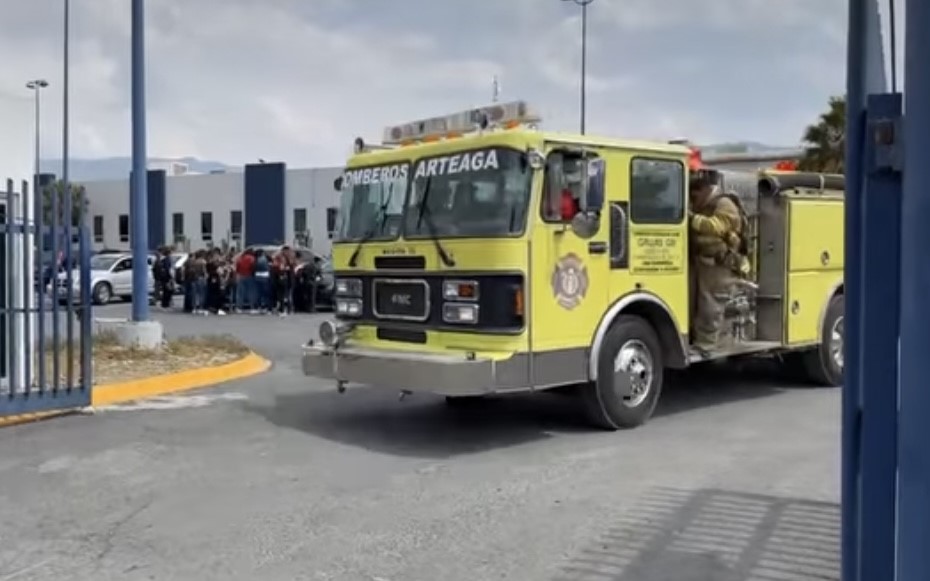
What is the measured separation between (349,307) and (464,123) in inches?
78.9

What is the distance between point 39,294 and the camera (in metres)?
9.30

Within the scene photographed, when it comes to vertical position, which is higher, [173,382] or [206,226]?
[206,226]

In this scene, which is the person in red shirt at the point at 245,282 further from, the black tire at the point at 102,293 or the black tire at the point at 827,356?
the black tire at the point at 827,356

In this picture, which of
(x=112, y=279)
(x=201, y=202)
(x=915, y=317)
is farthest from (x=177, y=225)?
(x=915, y=317)

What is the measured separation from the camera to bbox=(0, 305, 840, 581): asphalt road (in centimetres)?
518

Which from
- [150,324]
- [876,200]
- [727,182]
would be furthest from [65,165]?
[876,200]

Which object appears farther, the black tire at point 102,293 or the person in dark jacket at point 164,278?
the black tire at point 102,293

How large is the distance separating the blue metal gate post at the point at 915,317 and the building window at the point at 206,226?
54.5m

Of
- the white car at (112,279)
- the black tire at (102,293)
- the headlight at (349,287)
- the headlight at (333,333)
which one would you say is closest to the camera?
the headlight at (333,333)

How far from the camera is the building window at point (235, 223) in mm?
53250

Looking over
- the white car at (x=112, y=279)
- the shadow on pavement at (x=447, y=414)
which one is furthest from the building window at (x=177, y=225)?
the shadow on pavement at (x=447, y=414)

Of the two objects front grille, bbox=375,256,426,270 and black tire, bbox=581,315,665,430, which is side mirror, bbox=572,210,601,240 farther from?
front grille, bbox=375,256,426,270

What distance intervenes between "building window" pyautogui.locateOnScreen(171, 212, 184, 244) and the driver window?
165 ft

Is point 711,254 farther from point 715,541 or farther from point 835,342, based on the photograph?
point 715,541
